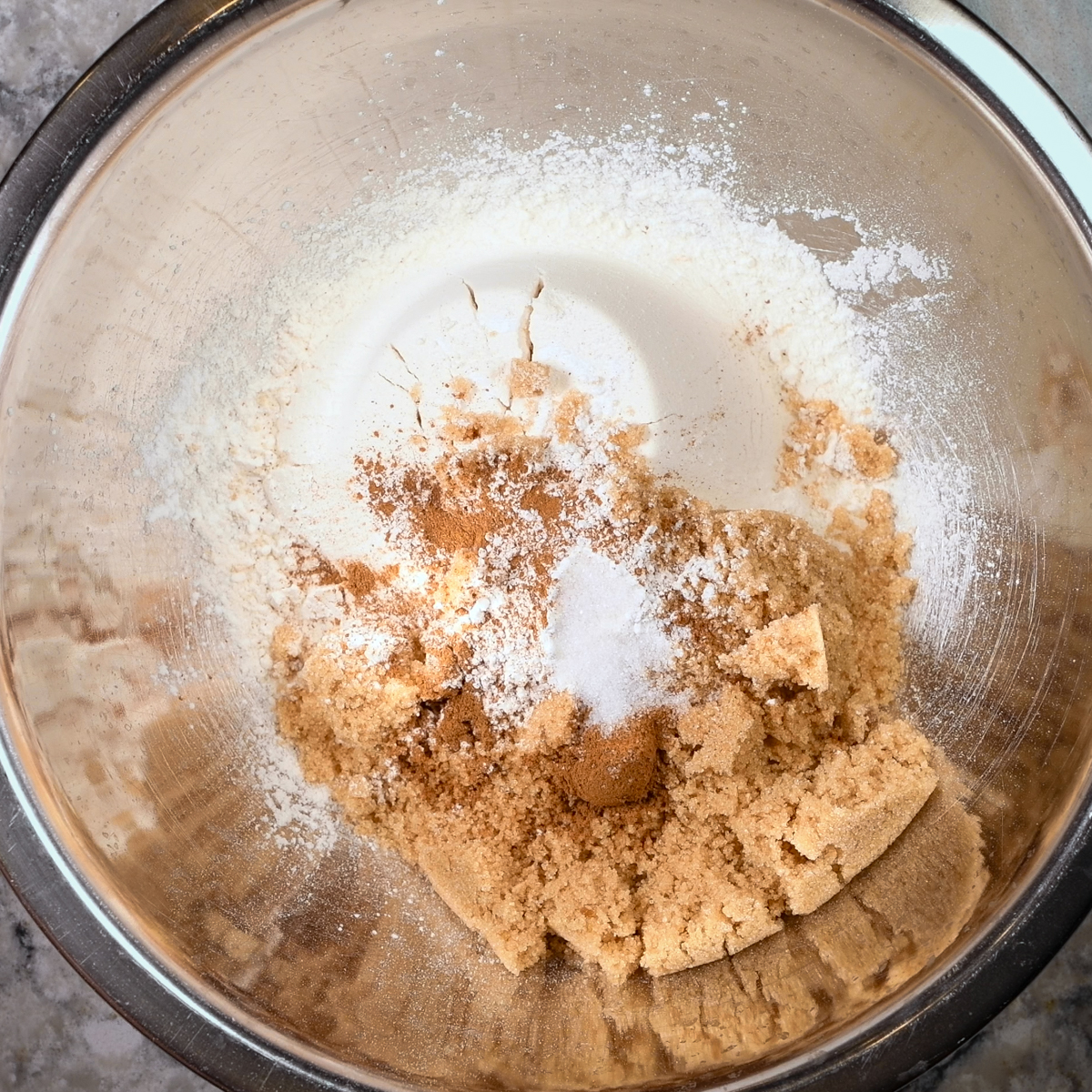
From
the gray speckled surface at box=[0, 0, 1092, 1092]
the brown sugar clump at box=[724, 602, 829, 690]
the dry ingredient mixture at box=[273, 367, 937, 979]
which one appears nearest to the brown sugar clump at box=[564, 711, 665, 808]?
the dry ingredient mixture at box=[273, 367, 937, 979]

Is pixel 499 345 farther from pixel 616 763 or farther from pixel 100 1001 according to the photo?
pixel 100 1001

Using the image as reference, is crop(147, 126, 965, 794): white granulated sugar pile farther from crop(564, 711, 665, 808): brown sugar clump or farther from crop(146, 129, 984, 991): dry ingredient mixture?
crop(564, 711, 665, 808): brown sugar clump

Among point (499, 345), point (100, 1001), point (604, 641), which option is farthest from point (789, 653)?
point (100, 1001)

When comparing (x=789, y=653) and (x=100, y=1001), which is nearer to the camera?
(x=789, y=653)

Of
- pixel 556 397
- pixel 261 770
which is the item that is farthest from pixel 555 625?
pixel 261 770

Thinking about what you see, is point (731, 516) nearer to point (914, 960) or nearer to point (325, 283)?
point (914, 960)

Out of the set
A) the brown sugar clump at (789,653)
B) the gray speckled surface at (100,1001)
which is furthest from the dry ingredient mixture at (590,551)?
the gray speckled surface at (100,1001)
